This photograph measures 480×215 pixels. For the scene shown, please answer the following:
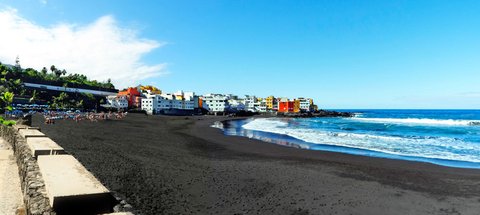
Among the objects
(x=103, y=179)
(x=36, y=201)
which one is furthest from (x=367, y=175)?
(x=36, y=201)

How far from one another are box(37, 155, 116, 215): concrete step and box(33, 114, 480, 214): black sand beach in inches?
109

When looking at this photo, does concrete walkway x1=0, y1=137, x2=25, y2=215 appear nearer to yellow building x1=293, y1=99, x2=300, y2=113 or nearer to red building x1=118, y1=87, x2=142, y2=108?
red building x1=118, y1=87, x2=142, y2=108

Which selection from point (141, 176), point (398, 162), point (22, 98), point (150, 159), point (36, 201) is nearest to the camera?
point (36, 201)

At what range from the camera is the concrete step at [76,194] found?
4781mm

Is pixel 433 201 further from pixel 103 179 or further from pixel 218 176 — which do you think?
pixel 103 179

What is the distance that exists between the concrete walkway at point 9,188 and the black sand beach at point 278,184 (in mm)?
2626

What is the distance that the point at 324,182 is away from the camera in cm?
1262

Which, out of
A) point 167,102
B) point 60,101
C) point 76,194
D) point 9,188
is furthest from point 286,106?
point 76,194

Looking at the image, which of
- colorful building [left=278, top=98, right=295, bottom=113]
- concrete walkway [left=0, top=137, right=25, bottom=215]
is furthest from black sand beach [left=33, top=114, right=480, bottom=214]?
colorful building [left=278, top=98, right=295, bottom=113]

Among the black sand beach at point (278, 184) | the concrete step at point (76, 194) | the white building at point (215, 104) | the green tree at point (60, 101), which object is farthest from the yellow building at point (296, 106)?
the concrete step at point (76, 194)

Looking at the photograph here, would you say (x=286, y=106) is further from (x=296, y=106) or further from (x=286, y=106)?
(x=296, y=106)

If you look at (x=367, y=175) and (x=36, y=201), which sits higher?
(x=36, y=201)

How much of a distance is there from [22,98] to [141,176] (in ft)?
297

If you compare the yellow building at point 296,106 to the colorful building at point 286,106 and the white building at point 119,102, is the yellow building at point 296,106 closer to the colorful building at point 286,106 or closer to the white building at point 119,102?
the colorful building at point 286,106
